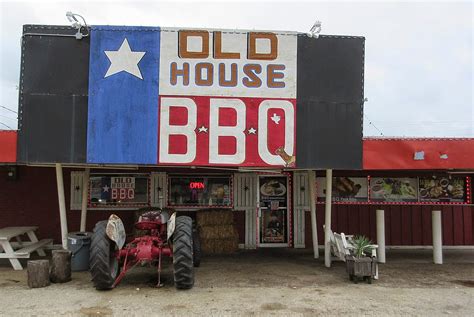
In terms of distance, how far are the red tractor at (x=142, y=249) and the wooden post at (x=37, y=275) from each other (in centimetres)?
114

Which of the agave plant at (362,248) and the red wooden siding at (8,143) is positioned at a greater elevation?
the red wooden siding at (8,143)

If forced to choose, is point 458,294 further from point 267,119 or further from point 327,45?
point 327,45

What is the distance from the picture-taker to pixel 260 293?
828 cm

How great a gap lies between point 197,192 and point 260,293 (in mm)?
5612

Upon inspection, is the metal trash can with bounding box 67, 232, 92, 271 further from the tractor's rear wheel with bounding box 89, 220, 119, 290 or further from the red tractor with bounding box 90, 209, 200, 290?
the tractor's rear wheel with bounding box 89, 220, 119, 290

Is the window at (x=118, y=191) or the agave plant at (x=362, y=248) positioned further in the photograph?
the window at (x=118, y=191)

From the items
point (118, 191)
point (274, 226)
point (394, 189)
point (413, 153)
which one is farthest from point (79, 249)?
point (394, 189)

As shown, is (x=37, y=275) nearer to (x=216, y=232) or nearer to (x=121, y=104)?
(x=121, y=104)

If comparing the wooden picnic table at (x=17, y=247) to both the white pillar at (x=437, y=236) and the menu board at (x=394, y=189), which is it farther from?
the white pillar at (x=437, y=236)

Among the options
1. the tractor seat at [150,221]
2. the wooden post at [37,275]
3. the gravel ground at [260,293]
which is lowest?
the gravel ground at [260,293]

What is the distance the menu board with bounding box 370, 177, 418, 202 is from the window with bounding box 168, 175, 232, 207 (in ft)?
14.4

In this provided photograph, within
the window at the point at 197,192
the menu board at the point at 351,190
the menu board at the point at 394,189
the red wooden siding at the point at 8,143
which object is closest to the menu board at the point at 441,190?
the menu board at the point at 394,189

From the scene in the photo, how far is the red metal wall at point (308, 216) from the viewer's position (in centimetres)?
1311

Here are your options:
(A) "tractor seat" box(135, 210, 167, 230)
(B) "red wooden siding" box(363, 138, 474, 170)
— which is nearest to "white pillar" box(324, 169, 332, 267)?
(B) "red wooden siding" box(363, 138, 474, 170)
